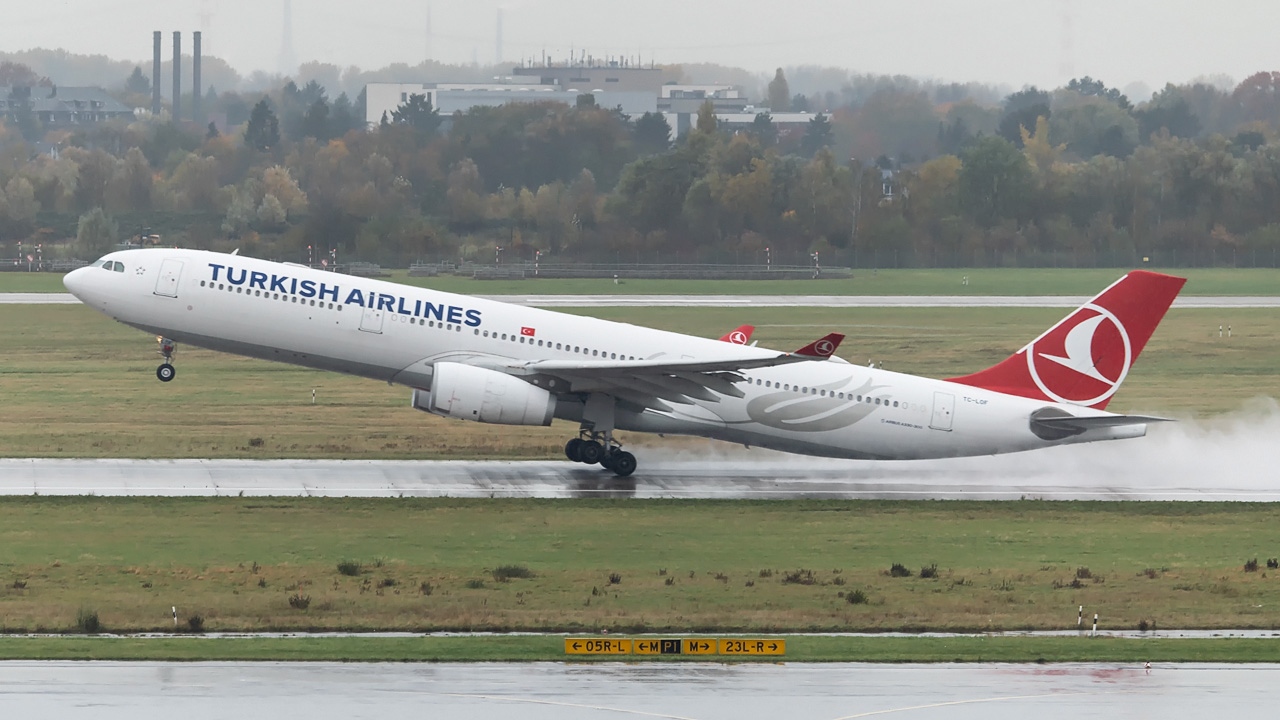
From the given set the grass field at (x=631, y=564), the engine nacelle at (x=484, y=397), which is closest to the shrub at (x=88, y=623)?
the grass field at (x=631, y=564)

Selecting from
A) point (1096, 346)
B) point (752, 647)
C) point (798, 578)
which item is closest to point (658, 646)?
point (752, 647)

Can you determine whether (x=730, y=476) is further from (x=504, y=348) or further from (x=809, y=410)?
(x=504, y=348)

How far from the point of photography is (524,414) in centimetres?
3762

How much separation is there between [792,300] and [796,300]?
0.78 feet

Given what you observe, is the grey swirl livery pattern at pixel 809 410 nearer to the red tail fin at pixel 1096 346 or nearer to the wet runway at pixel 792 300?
the red tail fin at pixel 1096 346

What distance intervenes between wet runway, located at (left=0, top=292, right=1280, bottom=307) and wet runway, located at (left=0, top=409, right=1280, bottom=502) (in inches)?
1596

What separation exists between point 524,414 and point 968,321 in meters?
49.7

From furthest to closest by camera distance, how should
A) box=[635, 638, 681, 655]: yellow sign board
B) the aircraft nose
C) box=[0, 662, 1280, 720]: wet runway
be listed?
1. the aircraft nose
2. box=[635, 638, 681, 655]: yellow sign board
3. box=[0, 662, 1280, 720]: wet runway

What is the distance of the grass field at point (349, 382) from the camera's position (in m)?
44.2

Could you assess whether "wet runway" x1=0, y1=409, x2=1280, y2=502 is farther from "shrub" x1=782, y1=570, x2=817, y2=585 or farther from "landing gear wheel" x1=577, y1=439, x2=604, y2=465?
"shrub" x1=782, y1=570, x2=817, y2=585

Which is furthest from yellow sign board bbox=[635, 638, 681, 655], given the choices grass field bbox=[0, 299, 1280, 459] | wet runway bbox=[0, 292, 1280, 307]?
wet runway bbox=[0, 292, 1280, 307]

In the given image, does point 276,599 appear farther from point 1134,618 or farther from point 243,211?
point 243,211

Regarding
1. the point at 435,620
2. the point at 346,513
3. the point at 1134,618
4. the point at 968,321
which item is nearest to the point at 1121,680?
the point at 1134,618

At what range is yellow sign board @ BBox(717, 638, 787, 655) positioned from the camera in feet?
72.7
